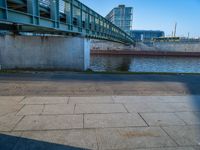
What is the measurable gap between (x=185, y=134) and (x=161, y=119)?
74cm

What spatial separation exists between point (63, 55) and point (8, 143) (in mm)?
10208

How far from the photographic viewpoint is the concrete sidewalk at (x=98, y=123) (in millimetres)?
2889

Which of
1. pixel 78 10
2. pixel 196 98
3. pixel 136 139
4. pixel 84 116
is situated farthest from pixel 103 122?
pixel 78 10

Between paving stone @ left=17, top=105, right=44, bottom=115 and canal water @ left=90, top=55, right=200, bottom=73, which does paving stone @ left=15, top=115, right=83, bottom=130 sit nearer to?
paving stone @ left=17, top=105, right=44, bottom=115

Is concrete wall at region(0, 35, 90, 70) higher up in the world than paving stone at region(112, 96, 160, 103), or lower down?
higher up

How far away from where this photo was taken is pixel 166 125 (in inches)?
142

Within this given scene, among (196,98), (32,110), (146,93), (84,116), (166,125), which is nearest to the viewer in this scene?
(166,125)

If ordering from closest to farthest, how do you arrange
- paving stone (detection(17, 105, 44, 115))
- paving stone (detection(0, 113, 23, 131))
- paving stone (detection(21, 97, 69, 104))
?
paving stone (detection(0, 113, 23, 131)) < paving stone (detection(17, 105, 44, 115)) < paving stone (detection(21, 97, 69, 104))

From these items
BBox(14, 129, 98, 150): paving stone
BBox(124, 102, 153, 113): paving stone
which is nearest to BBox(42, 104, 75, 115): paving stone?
BBox(14, 129, 98, 150): paving stone

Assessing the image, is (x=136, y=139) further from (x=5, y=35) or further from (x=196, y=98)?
(x=5, y=35)

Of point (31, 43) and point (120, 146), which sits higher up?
point (31, 43)

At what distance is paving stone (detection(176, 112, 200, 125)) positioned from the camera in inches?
148

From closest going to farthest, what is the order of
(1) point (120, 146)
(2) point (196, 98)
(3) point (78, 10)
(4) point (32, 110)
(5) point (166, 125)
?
(1) point (120, 146), (5) point (166, 125), (4) point (32, 110), (2) point (196, 98), (3) point (78, 10)

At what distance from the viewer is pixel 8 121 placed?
3.67 metres
